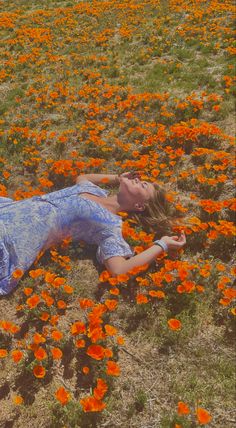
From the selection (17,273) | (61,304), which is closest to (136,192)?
(61,304)

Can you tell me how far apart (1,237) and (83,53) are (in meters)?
10.6

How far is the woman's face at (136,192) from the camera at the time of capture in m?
5.77

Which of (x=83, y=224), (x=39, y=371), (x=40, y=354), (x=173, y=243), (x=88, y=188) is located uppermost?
(x=88, y=188)

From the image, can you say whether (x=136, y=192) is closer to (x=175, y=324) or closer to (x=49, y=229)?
(x=49, y=229)

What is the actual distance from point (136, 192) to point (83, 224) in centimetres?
92

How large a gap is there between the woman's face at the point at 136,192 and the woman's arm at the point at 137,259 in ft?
2.48

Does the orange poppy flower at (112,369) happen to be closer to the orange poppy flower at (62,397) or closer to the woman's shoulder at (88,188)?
the orange poppy flower at (62,397)

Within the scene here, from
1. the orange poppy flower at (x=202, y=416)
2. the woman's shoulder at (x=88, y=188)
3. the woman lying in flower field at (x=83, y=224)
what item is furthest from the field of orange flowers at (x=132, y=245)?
the woman's shoulder at (x=88, y=188)

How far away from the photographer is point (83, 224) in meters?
5.67

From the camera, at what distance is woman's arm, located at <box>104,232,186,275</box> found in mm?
5074

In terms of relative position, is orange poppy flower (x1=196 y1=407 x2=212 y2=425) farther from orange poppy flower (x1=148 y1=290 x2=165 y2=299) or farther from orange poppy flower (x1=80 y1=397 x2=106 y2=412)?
orange poppy flower (x1=148 y1=290 x2=165 y2=299)

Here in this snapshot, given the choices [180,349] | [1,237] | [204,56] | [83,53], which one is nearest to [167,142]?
[1,237]

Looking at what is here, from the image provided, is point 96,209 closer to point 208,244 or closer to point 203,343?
point 208,244

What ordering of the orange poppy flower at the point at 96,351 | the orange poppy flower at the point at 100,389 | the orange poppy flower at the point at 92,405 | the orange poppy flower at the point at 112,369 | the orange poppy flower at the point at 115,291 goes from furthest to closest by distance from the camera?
the orange poppy flower at the point at 115,291 → the orange poppy flower at the point at 96,351 → the orange poppy flower at the point at 112,369 → the orange poppy flower at the point at 100,389 → the orange poppy flower at the point at 92,405
